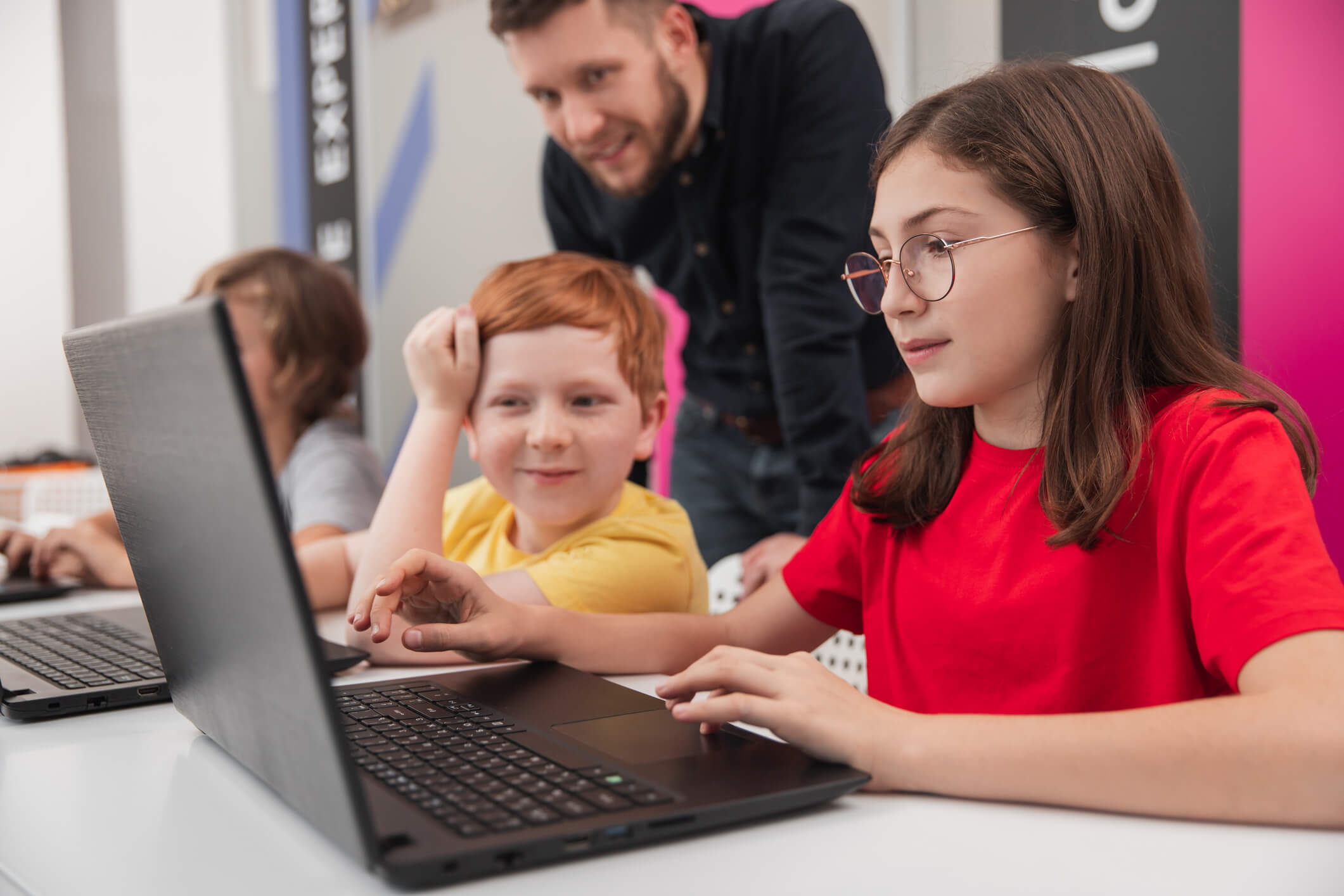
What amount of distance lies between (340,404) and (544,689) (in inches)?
53.2

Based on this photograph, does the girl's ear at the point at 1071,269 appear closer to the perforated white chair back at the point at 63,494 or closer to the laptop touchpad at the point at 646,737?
the laptop touchpad at the point at 646,737

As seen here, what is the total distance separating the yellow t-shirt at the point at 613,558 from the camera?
113 cm

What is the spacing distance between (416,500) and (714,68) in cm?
82

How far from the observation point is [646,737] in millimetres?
708

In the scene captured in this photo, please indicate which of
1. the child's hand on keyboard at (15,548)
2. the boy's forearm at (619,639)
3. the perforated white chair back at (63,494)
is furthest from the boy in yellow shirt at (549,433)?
the perforated white chair back at (63,494)

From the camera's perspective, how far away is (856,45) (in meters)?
1.62

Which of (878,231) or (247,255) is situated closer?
(878,231)

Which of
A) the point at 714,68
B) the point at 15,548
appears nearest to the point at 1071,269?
the point at 714,68

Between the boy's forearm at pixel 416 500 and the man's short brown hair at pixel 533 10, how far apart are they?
1.96 ft

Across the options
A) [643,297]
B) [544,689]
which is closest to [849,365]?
[643,297]

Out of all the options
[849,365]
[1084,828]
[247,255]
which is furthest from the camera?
[247,255]

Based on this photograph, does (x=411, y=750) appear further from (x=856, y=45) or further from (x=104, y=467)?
(x=856, y=45)

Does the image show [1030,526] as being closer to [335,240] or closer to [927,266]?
[927,266]

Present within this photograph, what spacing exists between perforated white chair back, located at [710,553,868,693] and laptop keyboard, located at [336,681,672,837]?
517mm
